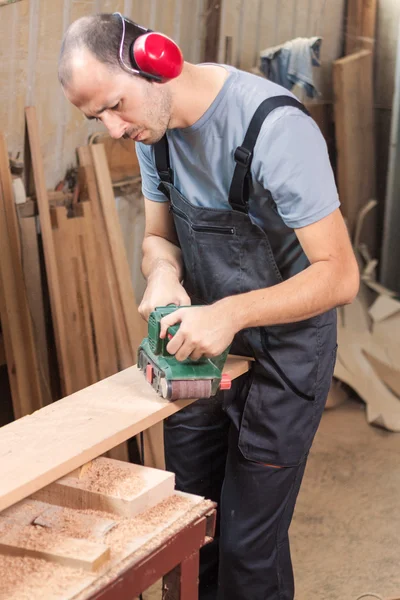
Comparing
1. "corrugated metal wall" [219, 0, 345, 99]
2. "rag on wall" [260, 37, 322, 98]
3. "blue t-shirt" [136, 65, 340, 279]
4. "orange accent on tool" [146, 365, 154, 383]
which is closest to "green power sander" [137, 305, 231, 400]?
"orange accent on tool" [146, 365, 154, 383]

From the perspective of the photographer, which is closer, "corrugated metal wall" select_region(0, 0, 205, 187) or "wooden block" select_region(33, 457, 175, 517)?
"wooden block" select_region(33, 457, 175, 517)

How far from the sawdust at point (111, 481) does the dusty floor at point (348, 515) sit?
Answer: 1389 mm

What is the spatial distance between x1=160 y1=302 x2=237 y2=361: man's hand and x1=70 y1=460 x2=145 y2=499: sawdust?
0.31 metres

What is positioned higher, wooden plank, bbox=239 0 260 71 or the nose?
wooden plank, bbox=239 0 260 71

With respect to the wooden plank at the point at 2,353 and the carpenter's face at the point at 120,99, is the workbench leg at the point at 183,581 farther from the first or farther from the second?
the wooden plank at the point at 2,353

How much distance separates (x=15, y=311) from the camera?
10.5 feet

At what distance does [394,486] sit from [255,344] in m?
1.93

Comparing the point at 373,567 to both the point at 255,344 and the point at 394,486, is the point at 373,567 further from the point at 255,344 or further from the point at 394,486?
the point at 255,344

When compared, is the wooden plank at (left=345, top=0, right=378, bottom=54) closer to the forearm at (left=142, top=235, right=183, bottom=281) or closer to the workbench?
the forearm at (left=142, top=235, right=183, bottom=281)

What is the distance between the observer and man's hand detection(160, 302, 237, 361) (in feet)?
6.14

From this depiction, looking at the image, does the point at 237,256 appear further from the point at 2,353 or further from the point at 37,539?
the point at 2,353

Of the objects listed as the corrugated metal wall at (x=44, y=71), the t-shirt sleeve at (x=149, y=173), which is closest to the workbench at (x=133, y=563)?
the t-shirt sleeve at (x=149, y=173)

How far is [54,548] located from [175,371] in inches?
21.1

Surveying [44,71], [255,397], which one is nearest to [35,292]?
[44,71]
